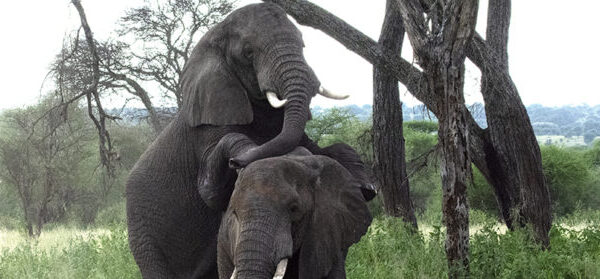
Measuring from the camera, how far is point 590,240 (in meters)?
8.72

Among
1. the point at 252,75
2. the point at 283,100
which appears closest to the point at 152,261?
the point at 252,75

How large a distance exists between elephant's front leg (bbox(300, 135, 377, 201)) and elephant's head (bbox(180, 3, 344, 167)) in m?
0.25

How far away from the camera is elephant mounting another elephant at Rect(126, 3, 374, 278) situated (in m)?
3.61

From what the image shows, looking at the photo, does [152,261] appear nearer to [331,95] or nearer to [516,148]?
[331,95]

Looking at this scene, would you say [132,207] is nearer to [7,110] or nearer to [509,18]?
[509,18]

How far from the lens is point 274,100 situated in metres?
3.62

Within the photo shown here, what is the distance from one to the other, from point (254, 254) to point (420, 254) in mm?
5574

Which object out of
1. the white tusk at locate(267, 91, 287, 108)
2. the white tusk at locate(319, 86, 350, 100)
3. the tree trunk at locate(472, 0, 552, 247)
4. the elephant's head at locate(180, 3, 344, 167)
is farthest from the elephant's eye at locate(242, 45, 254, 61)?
the tree trunk at locate(472, 0, 552, 247)

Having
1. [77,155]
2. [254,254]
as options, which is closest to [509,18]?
[254,254]

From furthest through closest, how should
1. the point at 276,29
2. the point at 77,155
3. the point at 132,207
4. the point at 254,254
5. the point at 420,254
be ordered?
1. the point at 77,155
2. the point at 420,254
3. the point at 132,207
4. the point at 276,29
5. the point at 254,254

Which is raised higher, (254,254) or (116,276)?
(254,254)

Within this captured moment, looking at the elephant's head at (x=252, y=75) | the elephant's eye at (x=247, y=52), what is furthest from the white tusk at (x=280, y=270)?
the elephant's eye at (x=247, y=52)

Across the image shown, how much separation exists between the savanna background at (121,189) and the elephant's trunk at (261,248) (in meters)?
4.02

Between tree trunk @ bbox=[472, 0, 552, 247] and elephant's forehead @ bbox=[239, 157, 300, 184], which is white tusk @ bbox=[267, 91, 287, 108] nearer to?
elephant's forehead @ bbox=[239, 157, 300, 184]
